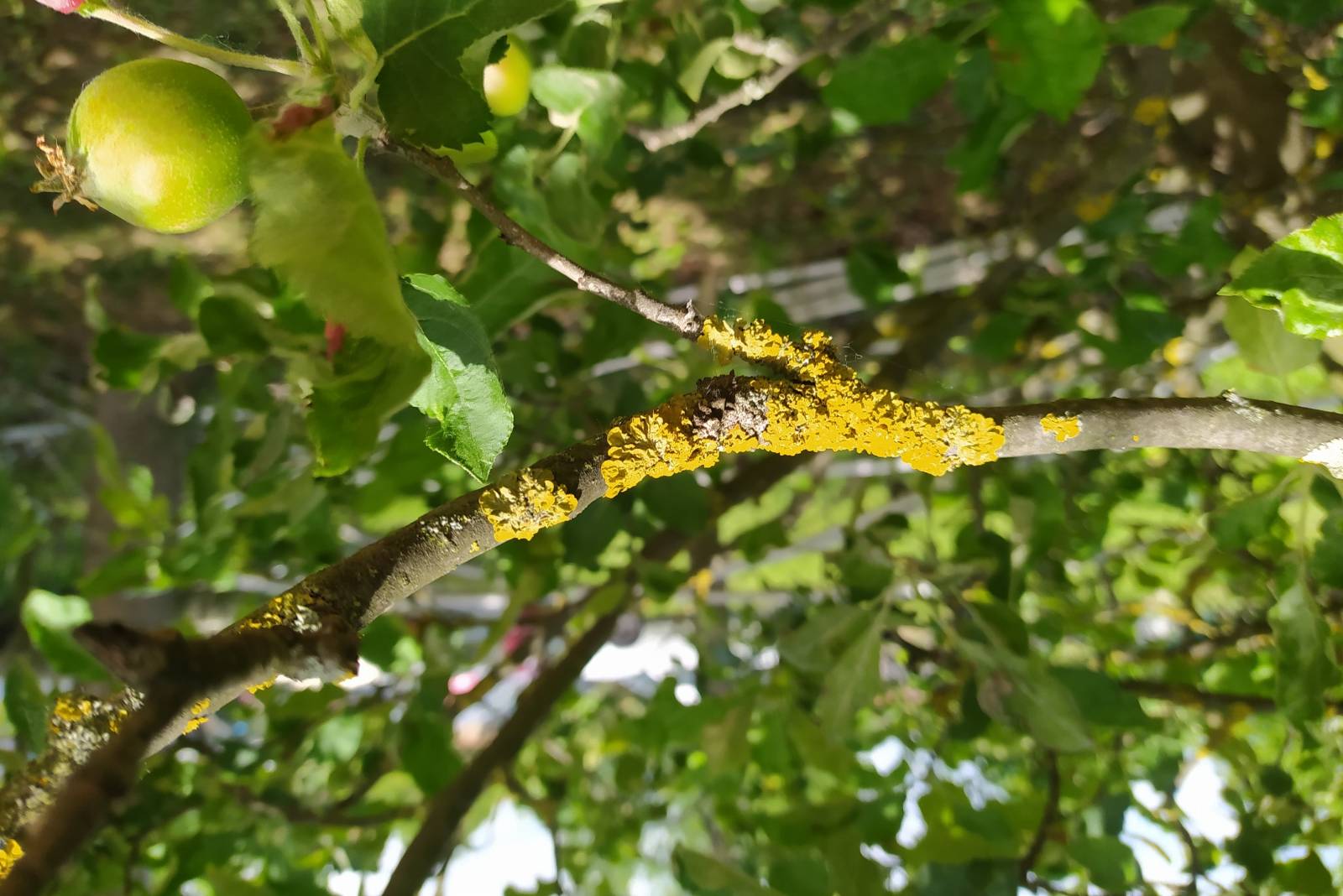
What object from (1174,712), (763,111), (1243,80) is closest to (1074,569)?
(1174,712)

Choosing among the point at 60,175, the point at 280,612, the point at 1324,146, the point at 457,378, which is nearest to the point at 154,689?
the point at 280,612

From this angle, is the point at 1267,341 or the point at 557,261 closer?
the point at 557,261

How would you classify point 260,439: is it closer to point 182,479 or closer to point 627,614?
point 627,614

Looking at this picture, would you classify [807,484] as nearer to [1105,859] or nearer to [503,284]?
[1105,859]

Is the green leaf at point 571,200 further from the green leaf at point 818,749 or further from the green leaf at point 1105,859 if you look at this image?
the green leaf at point 1105,859

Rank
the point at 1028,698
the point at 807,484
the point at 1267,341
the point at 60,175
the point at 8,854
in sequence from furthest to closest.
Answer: the point at 807,484, the point at 1028,698, the point at 1267,341, the point at 60,175, the point at 8,854

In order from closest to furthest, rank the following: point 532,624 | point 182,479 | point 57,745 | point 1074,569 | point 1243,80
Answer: point 57,745, point 1243,80, point 532,624, point 1074,569, point 182,479

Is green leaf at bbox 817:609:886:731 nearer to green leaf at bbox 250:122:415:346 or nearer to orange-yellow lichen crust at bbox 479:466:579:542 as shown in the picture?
orange-yellow lichen crust at bbox 479:466:579:542
